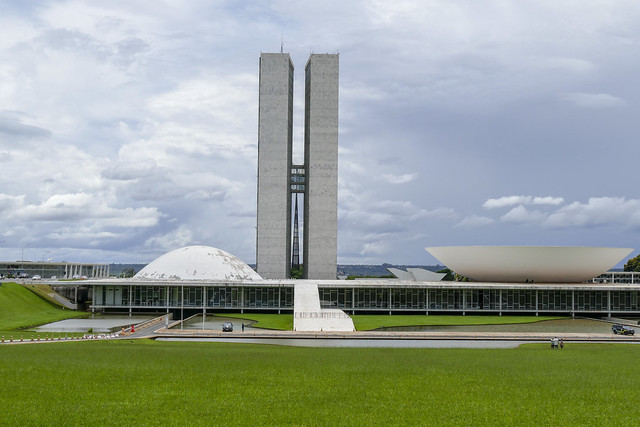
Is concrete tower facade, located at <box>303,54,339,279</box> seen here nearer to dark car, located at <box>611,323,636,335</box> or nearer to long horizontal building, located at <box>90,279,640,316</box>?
long horizontal building, located at <box>90,279,640,316</box>

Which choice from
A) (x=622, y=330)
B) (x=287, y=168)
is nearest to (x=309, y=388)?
(x=622, y=330)

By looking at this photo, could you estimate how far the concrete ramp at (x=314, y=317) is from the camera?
43.9 meters

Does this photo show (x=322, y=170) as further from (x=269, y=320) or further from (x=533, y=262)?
(x=269, y=320)

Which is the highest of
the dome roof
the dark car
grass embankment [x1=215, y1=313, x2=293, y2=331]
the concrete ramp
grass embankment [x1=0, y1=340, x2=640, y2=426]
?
the dome roof

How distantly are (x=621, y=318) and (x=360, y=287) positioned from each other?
88.5 ft

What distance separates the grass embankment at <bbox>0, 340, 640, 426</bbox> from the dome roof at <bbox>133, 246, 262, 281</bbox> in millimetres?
36912

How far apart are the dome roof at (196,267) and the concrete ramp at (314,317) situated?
11695 mm

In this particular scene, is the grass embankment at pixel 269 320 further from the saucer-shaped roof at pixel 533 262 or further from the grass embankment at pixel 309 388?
the saucer-shaped roof at pixel 533 262

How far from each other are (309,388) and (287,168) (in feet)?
247

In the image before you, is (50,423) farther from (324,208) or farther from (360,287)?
(324,208)

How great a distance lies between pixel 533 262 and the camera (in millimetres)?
64938

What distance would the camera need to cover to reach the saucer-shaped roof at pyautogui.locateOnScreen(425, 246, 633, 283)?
64.3 metres

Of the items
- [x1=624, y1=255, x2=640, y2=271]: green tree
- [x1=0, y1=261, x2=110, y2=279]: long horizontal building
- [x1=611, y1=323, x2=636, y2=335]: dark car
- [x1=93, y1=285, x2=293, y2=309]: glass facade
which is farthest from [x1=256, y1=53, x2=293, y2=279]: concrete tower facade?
[x1=624, y1=255, x2=640, y2=271]: green tree

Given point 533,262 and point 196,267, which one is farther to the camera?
point 196,267
